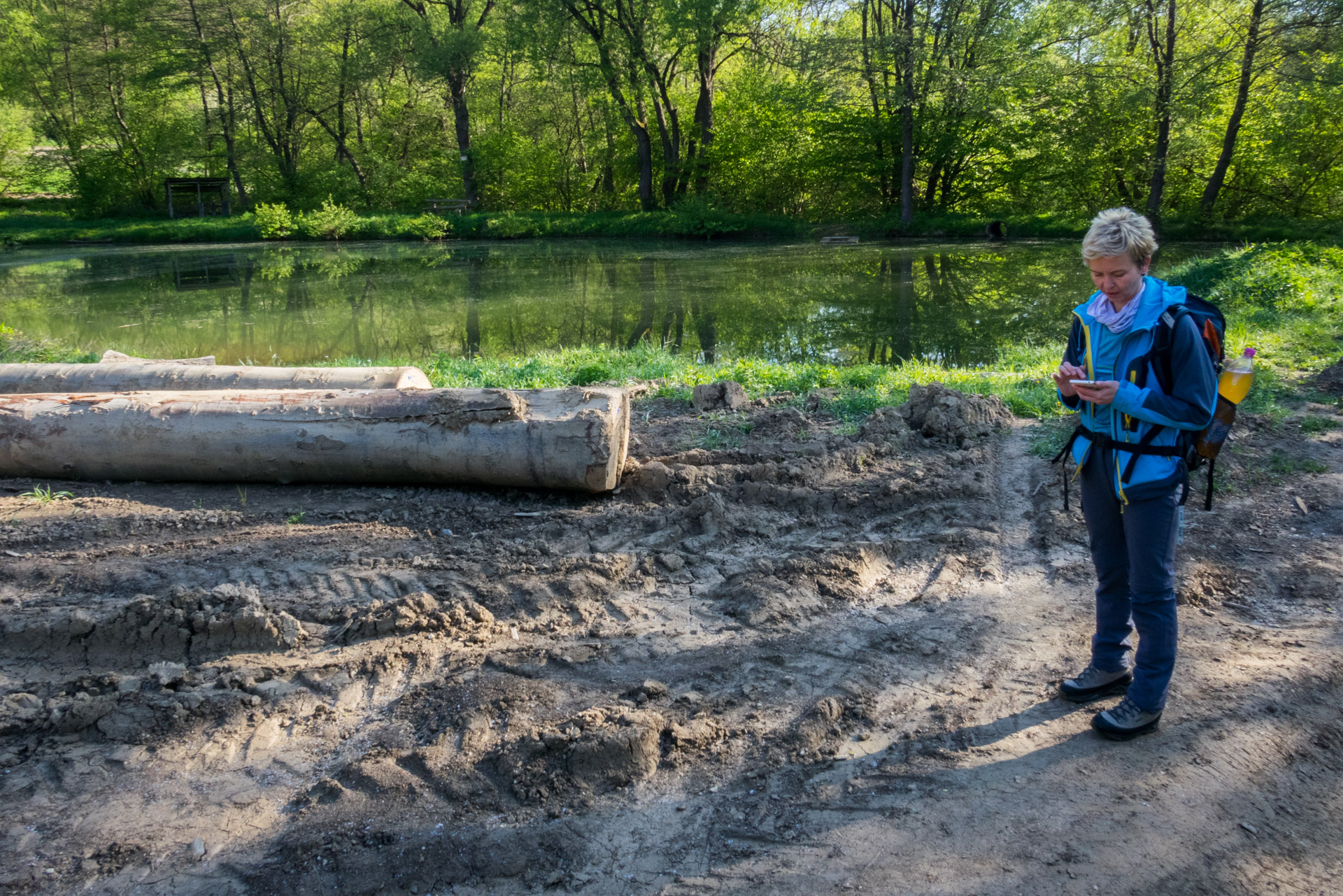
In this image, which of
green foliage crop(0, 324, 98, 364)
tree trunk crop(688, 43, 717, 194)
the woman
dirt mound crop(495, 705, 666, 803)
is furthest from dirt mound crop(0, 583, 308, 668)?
tree trunk crop(688, 43, 717, 194)

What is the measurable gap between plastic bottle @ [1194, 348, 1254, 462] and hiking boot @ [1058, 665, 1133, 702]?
90 cm

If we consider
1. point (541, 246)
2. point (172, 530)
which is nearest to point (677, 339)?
point (172, 530)

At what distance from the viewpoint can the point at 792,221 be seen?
99.8 feet

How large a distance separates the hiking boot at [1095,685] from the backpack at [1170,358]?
0.76m

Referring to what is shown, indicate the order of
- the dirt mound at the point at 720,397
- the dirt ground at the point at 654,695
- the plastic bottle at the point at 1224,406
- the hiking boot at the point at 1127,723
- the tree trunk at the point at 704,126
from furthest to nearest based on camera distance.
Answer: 1. the tree trunk at the point at 704,126
2. the dirt mound at the point at 720,397
3. the hiking boot at the point at 1127,723
4. the plastic bottle at the point at 1224,406
5. the dirt ground at the point at 654,695

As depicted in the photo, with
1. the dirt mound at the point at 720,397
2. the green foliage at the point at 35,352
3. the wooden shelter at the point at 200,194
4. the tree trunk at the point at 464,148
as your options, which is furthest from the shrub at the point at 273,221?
the dirt mound at the point at 720,397

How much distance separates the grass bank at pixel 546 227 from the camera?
2798 cm

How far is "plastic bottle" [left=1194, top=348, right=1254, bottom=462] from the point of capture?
2.62m

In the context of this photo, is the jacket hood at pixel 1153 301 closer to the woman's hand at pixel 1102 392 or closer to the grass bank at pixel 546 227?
the woman's hand at pixel 1102 392

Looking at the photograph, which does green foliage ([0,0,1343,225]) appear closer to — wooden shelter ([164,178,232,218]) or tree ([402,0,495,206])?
tree ([402,0,495,206])

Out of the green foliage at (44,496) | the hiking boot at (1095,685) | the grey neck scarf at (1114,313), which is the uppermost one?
the grey neck scarf at (1114,313)

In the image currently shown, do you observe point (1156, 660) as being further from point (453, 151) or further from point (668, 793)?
point (453, 151)

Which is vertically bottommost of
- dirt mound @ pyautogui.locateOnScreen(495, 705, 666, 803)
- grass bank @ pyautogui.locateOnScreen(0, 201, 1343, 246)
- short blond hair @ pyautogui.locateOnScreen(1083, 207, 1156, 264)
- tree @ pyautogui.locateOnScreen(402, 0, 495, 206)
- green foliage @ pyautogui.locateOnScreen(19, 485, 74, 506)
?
dirt mound @ pyautogui.locateOnScreen(495, 705, 666, 803)

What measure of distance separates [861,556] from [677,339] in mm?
8665
